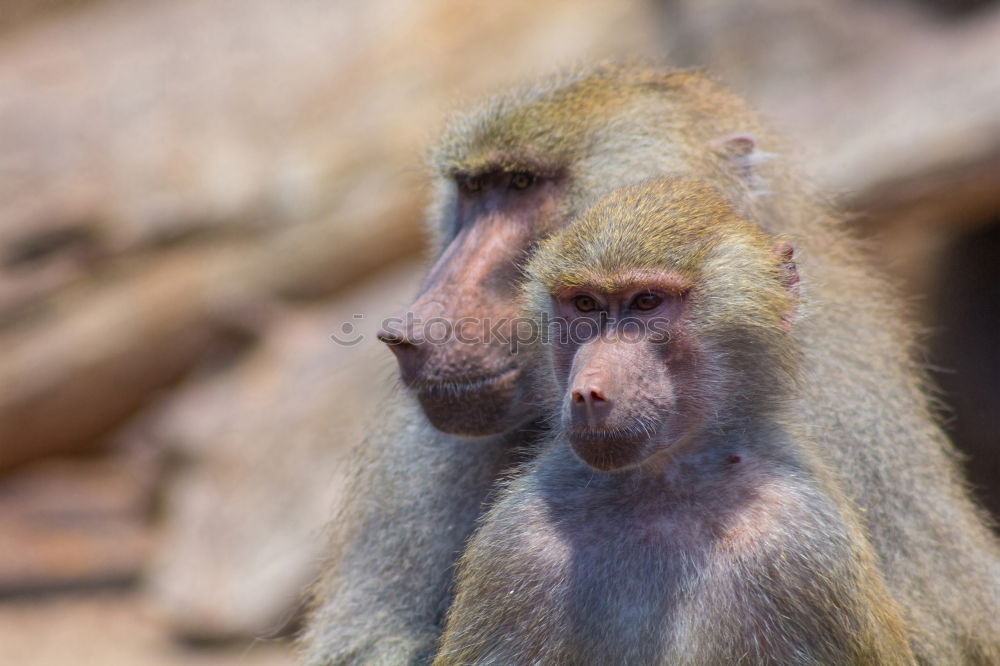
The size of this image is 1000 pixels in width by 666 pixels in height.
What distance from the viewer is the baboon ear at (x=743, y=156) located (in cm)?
284

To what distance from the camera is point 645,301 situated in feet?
7.63

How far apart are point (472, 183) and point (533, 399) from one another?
612 millimetres

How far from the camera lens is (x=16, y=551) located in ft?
23.0

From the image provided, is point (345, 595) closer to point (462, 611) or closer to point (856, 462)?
point (462, 611)

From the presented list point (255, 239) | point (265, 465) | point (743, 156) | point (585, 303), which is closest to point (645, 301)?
point (585, 303)

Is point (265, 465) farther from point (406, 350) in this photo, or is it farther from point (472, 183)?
point (406, 350)

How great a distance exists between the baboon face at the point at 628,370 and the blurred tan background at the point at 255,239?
10.2 ft

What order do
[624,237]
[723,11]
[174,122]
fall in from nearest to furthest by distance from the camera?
1. [624,237]
2. [723,11]
3. [174,122]

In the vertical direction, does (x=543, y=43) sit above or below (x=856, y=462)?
above

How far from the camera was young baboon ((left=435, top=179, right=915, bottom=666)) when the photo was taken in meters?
2.16

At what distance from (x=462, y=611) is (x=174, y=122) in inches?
186

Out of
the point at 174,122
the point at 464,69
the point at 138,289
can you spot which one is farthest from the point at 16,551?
the point at 464,69

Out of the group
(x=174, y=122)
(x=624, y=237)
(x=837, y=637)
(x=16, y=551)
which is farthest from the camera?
(x=16, y=551)

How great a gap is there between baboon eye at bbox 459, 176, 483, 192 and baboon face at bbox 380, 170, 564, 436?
0.06 metres
